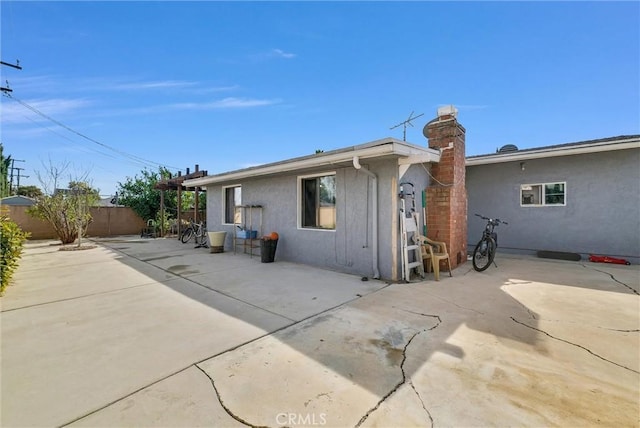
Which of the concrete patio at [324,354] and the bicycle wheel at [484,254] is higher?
the bicycle wheel at [484,254]

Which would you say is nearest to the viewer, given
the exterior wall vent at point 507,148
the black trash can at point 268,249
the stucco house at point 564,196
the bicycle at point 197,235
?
the stucco house at point 564,196

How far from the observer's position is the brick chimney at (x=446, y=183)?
580 cm

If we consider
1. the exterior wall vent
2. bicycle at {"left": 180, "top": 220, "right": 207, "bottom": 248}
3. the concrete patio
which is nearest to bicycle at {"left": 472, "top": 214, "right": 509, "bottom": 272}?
the concrete patio

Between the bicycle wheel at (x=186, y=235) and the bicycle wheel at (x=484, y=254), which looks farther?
the bicycle wheel at (x=186, y=235)

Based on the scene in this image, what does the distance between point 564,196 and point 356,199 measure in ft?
19.9

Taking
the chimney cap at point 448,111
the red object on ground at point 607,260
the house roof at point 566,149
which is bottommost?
the red object on ground at point 607,260

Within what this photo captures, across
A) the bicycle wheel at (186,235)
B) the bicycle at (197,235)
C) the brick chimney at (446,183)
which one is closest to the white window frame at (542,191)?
the brick chimney at (446,183)

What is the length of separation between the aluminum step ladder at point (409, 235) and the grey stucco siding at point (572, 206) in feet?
13.6

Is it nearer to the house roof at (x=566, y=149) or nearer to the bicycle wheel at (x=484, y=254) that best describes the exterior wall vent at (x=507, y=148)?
the house roof at (x=566, y=149)

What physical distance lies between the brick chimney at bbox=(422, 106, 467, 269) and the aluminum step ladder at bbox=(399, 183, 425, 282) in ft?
2.30

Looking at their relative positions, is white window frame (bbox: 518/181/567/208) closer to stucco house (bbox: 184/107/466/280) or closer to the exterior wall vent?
the exterior wall vent

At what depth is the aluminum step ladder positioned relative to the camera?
5023 millimetres

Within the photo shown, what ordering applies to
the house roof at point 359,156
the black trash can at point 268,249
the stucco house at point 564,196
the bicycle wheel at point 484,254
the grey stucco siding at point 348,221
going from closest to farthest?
the house roof at point 359,156
the grey stucco siding at point 348,221
the bicycle wheel at point 484,254
the stucco house at point 564,196
the black trash can at point 268,249

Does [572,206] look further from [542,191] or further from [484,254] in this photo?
[484,254]
